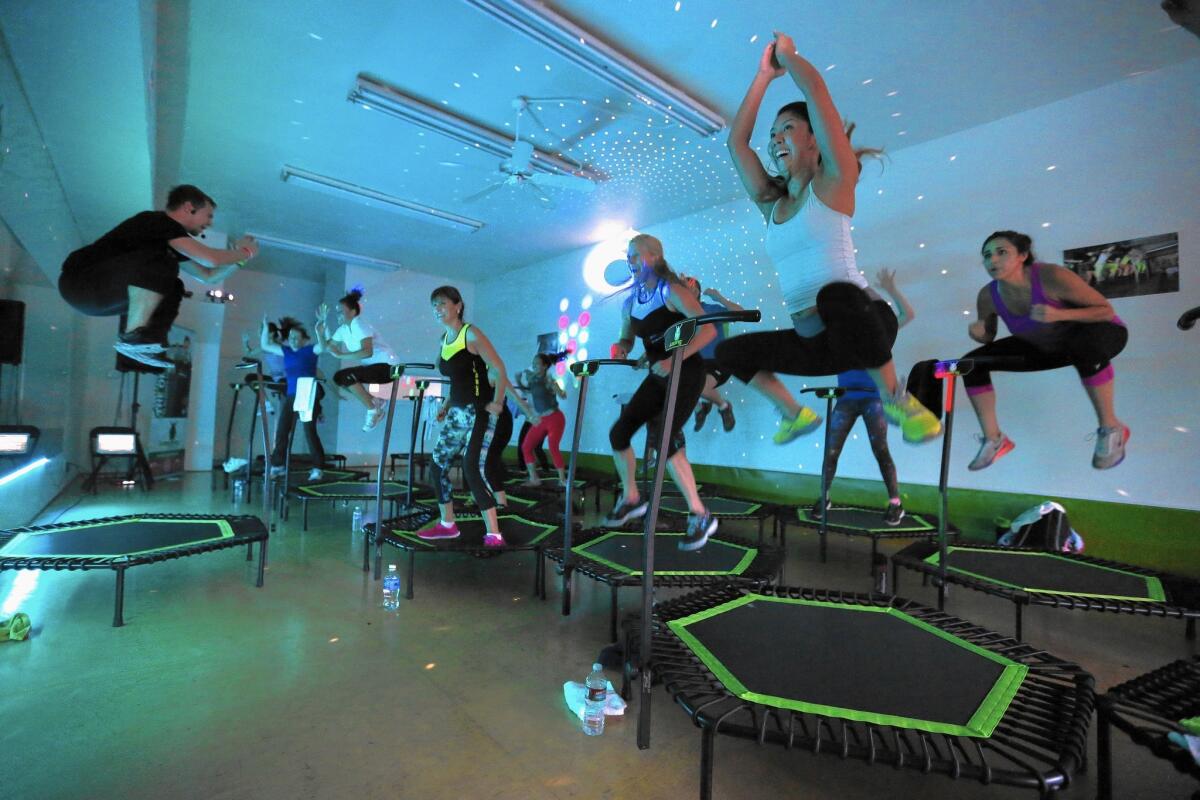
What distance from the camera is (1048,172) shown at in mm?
3752

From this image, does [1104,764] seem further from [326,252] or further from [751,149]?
[326,252]

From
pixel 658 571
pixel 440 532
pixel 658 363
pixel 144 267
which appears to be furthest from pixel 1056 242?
pixel 144 267

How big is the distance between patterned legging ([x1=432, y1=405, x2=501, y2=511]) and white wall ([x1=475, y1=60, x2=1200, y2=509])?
3.18 meters

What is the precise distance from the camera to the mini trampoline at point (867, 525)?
3.06m

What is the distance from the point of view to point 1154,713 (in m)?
1.06

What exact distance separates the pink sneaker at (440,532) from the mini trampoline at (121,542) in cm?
68

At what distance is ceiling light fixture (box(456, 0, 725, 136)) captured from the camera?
9.52ft

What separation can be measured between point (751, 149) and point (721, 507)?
2.78 m

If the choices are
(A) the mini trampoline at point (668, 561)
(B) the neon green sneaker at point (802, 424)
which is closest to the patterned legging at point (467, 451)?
(A) the mini trampoline at point (668, 561)

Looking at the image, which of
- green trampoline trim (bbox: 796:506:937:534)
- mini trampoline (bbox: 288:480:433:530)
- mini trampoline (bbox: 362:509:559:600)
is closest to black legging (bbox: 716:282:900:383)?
mini trampoline (bbox: 362:509:559:600)

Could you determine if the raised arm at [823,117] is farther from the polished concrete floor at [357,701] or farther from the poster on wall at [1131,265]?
the poster on wall at [1131,265]

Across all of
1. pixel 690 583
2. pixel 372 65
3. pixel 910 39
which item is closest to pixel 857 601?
pixel 690 583

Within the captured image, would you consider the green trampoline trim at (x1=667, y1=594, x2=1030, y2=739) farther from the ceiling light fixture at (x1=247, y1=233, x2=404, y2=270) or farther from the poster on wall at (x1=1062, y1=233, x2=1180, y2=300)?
the ceiling light fixture at (x1=247, y1=233, x2=404, y2=270)

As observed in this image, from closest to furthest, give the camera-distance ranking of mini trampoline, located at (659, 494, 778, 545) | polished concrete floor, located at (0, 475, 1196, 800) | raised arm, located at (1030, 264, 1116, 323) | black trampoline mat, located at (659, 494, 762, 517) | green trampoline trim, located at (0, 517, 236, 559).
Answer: polished concrete floor, located at (0, 475, 1196, 800) → green trampoline trim, located at (0, 517, 236, 559) → raised arm, located at (1030, 264, 1116, 323) → mini trampoline, located at (659, 494, 778, 545) → black trampoline mat, located at (659, 494, 762, 517)
